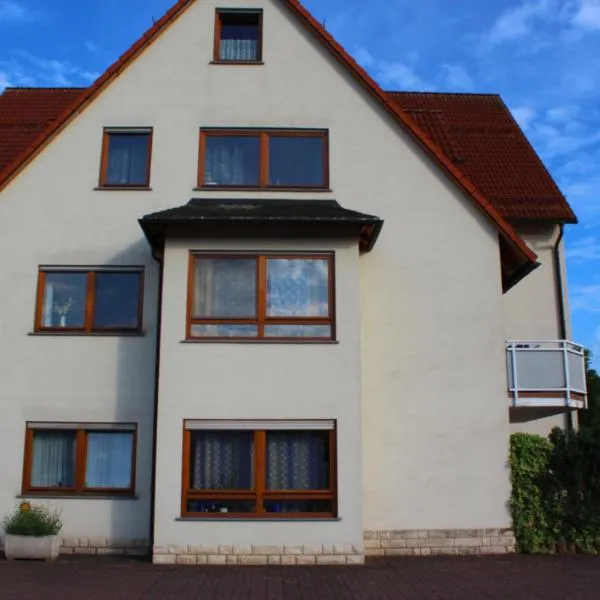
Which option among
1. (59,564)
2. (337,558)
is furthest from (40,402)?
(337,558)

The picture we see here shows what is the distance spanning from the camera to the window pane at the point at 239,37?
1498cm

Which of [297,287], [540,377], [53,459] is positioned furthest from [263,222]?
[540,377]

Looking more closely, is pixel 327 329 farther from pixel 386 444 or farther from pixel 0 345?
pixel 0 345

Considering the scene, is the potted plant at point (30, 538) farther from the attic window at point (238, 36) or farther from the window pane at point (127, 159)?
the attic window at point (238, 36)

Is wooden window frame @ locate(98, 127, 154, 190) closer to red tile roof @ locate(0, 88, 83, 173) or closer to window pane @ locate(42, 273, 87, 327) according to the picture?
window pane @ locate(42, 273, 87, 327)

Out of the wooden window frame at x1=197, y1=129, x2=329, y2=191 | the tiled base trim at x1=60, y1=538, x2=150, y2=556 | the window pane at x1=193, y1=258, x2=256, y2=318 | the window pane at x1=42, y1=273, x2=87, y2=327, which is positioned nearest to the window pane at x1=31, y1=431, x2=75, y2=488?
the tiled base trim at x1=60, y1=538, x2=150, y2=556

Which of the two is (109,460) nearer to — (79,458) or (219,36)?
(79,458)

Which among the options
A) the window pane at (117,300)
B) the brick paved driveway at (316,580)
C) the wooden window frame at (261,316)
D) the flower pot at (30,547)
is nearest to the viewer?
the brick paved driveway at (316,580)

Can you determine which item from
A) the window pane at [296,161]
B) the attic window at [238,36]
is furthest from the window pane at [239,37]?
the window pane at [296,161]

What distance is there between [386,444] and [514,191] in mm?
8167

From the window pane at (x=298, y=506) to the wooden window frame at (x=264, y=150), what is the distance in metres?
5.86

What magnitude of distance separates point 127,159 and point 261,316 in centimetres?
441

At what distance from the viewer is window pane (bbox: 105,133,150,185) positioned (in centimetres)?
1438

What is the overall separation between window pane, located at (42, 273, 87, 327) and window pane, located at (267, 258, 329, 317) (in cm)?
371
